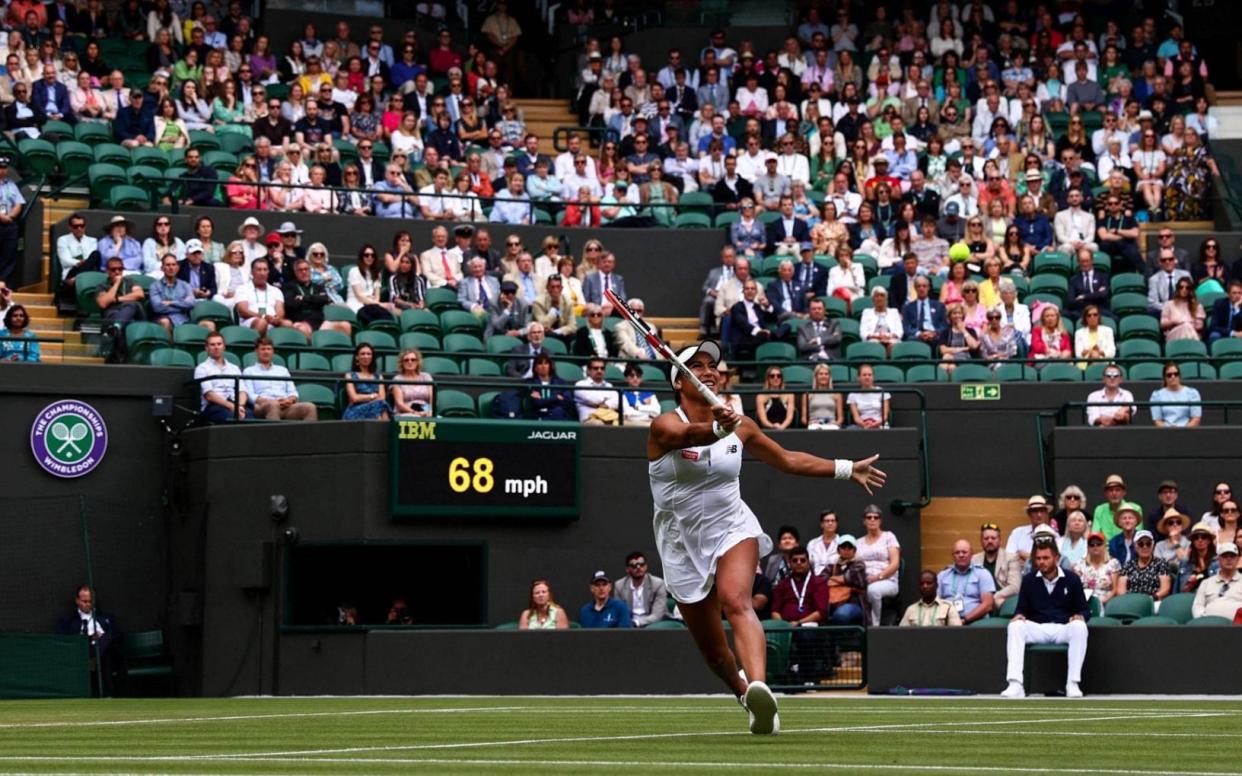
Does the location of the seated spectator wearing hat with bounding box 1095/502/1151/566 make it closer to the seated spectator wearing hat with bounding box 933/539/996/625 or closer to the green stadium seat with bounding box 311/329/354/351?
the seated spectator wearing hat with bounding box 933/539/996/625

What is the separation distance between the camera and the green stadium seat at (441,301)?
2347 centimetres

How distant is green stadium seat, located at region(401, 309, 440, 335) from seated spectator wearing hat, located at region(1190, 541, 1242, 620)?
941 cm

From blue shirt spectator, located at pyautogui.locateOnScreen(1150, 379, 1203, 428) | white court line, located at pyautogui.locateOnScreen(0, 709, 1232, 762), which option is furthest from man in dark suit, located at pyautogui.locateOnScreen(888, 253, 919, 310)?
white court line, located at pyautogui.locateOnScreen(0, 709, 1232, 762)

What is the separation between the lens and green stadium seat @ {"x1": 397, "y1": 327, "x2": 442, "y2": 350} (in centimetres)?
2248

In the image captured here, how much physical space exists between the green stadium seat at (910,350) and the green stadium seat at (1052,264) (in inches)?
106

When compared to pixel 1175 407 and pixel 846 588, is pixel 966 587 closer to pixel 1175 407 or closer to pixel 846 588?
pixel 846 588

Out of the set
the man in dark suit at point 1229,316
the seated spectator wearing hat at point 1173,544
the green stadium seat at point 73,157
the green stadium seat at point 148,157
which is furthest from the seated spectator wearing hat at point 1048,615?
the green stadium seat at point 73,157

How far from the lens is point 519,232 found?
25547mm

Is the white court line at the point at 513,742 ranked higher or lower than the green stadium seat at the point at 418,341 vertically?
lower

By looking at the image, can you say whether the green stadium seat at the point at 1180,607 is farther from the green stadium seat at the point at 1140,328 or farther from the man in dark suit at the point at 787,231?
the man in dark suit at the point at 787,231

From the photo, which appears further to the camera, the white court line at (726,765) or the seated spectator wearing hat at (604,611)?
the seated spectator wearing hat at (604,611)

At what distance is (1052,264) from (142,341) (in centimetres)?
1131

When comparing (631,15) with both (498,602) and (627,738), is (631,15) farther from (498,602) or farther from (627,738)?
(627,738)

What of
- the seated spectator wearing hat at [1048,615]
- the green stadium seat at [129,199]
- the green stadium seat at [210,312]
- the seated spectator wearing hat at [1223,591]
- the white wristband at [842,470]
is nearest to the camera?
the white wristband at [842,470]
